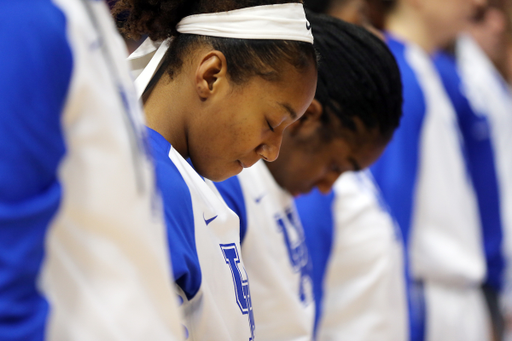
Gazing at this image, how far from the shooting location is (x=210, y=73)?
0.81 meters

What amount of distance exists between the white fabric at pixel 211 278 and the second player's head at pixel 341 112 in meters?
0.40

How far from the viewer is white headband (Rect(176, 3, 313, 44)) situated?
804 millimetres

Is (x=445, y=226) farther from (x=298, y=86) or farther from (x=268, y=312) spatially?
(x=298, y=86)

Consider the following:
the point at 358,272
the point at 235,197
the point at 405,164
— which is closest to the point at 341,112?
the point at 235,197

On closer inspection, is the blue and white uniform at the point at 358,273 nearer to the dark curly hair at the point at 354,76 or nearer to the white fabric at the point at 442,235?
the dark curly hair at the point at 354,76

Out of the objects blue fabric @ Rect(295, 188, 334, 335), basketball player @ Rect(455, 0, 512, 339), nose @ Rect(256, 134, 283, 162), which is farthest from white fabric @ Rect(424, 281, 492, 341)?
nose @ Rect(256, 134, 283, 162)

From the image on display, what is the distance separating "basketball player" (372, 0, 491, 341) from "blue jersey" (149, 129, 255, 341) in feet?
3.66

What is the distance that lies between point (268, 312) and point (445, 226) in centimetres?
121

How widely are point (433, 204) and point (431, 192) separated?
43 mm

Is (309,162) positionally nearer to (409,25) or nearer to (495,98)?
(409,25)

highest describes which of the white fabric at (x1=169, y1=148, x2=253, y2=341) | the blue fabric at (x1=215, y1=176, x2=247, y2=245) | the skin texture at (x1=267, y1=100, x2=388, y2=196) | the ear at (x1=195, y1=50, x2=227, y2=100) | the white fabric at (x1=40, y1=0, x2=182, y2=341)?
the white fabric at (x1=40, y1=0, x2=182, y2=341)

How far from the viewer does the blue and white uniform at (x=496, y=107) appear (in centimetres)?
273

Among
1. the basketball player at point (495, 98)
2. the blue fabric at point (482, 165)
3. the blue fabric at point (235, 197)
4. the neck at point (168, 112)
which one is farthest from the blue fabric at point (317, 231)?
the blue fabric at point (482, 165)

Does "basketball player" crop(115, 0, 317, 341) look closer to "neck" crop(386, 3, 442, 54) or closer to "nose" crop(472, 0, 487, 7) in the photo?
"neck" crop(386, 3, 442, 54)
